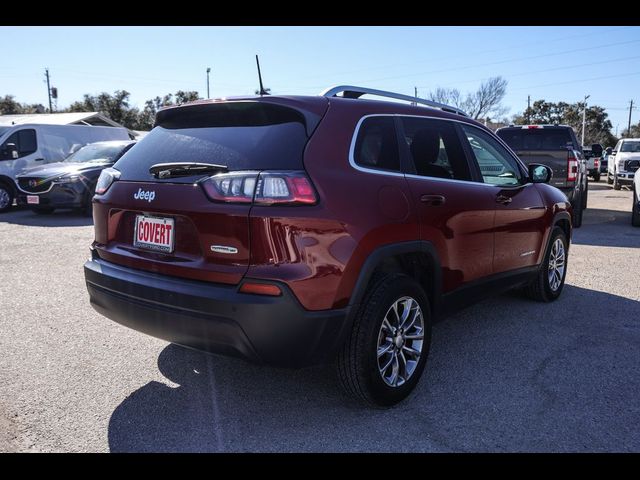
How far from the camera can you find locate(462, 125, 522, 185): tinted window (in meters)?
4.18

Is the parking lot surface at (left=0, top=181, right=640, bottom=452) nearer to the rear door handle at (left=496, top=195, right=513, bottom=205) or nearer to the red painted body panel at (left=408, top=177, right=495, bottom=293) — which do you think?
the red painted body panel at (left=408, top=177, right=495, bottom=293)

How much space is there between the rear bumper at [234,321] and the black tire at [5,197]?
1153 centimetres

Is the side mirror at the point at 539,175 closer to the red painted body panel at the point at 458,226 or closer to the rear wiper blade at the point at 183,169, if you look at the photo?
the red painted body panel at the point at 458,226

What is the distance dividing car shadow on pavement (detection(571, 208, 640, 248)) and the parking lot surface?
4.09m

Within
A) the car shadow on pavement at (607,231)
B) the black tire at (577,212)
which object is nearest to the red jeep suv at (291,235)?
the car shadow on pavement at (607,231)

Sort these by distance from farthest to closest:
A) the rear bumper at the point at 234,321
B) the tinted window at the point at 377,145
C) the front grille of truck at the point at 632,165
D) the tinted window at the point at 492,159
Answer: the front grille of truck at the point at 632,165, the tinted window at the point at 492,159, the tinted window at the point at 377,145, the rear bumper at the point at 234,321

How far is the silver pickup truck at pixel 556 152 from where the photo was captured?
930cm

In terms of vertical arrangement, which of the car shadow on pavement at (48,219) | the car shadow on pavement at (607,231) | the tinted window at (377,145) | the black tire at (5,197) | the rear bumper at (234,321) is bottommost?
the car shadow on pavement at (607,231)

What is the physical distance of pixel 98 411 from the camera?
306 cm

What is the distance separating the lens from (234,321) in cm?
258

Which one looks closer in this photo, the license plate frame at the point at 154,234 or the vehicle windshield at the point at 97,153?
the license plate frame at the point at 154,234
